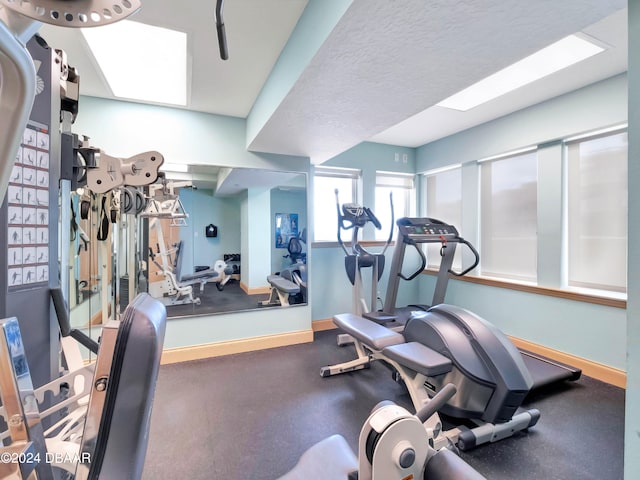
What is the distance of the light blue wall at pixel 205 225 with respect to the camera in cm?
314

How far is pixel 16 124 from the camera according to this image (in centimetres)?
44

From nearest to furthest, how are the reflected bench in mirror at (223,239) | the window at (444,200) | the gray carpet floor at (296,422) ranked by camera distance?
1. the gray carpet floor at (296,422)
2. the reflected bench in mirror at (223,239)
3. the window at (444,200)

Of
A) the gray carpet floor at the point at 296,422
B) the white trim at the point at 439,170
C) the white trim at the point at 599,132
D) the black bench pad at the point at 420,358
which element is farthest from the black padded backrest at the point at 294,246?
the white trim at the point at 599,132

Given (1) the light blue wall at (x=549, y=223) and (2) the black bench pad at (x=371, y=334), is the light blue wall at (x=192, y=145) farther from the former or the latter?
(1) the light blue wall at (x=549, y=223)

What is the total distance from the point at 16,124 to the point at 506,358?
2.34m

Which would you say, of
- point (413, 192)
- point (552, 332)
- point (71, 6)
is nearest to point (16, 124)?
point (71, 6)

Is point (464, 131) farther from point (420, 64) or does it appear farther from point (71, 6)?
point (71, 6)

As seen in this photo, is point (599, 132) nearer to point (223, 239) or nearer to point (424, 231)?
point (424, 231)

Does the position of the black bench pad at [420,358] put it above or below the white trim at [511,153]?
below

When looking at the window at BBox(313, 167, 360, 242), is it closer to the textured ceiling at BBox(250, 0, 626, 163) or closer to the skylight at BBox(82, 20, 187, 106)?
the textured ceiling at BBox(250, 0, 626, 163)

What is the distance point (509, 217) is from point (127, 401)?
13.0 feet

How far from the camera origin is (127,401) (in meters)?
0.65

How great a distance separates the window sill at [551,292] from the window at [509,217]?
18 centimetres

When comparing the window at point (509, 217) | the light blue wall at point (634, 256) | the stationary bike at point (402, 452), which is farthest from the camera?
the window at point (509, 217)
